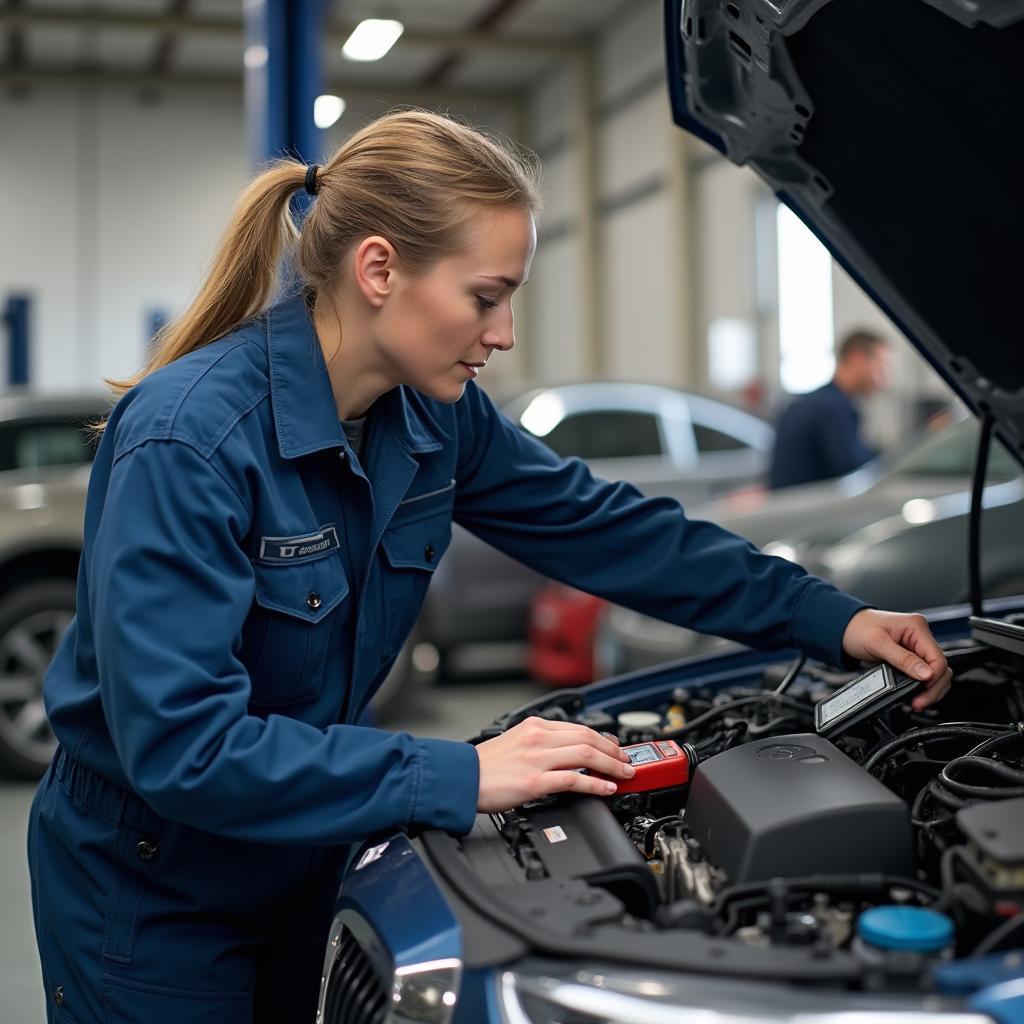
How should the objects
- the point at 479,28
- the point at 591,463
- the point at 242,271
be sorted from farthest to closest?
the point at 479,28
the point at 591,463
the point at 242,271

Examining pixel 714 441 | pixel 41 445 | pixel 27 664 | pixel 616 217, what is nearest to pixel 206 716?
pixel 27 664

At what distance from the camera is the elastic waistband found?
145 centimetres

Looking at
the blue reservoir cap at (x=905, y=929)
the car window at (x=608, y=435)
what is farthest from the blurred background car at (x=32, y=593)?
the blue reservoir cap at (x=905, y=929)

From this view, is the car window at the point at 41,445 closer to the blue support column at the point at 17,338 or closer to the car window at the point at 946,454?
the car window at the point at 946,454

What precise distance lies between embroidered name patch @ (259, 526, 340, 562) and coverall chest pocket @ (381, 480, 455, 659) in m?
0.12

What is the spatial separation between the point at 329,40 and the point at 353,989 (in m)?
12.6

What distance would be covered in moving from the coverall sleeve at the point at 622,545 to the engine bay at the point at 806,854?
6.7 inches

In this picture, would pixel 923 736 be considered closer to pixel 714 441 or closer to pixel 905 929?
pixel 905 929

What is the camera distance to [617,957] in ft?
3.47

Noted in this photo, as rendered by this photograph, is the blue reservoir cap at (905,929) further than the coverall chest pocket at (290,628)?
No

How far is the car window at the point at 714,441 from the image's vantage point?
620 cm

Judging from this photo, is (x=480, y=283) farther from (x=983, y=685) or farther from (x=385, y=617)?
(x=983, y=685)

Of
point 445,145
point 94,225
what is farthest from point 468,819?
point 94,225

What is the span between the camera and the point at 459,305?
1.45 m
